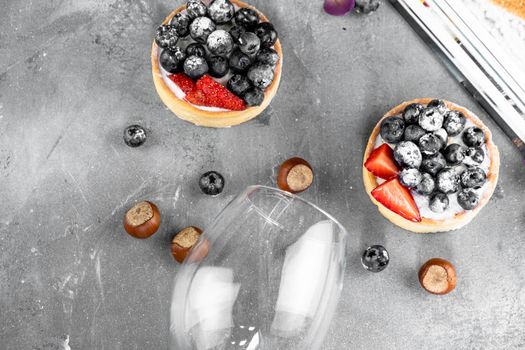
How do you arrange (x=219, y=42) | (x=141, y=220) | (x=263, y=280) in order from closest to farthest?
1. (x=263, y=280)
2. (x=219, y=42)
3. (x=141, y=220)

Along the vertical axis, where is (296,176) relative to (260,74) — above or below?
below

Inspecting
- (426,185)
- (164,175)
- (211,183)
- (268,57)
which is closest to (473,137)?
(426,185)

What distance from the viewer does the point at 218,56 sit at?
4.24 feet

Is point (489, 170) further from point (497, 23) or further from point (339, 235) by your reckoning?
point (339, 235)

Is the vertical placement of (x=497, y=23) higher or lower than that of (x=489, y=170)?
Result: higher

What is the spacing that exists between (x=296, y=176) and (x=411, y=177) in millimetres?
261

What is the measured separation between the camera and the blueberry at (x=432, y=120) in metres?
1.31

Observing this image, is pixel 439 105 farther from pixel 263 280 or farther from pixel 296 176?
pixel 263 280

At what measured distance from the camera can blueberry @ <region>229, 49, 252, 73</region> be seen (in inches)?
50.8

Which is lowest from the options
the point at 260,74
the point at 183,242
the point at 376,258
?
the point at 183,242

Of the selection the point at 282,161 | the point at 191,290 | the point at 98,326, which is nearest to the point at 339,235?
the point at 191,290

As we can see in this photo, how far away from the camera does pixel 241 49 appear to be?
1292 mm

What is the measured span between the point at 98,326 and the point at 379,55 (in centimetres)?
87

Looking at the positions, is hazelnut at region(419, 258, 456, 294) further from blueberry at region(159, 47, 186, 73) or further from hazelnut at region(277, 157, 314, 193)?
blueberry at region(159, 47, 186, 73)
